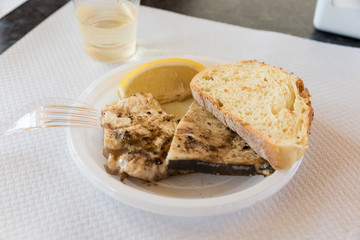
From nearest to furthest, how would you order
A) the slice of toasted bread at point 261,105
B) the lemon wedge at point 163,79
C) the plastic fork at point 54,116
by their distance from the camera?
the slice of toasted bread at point 261,105, the plastic fork at point 54,116, the lemon wedge at point 163,79

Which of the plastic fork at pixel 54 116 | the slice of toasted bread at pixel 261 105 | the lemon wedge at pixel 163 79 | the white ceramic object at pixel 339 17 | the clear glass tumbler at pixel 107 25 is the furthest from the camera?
the white ceramic object at pixel 339 17

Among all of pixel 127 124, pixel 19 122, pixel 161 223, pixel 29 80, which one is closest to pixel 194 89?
pixel 127 124

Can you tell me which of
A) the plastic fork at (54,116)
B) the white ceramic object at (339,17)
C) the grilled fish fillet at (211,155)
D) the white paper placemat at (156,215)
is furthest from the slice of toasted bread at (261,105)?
the white ceramic object at (339,17)

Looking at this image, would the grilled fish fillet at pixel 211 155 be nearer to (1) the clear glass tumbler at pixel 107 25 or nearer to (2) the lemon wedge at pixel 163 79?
(2) the lemon wedge at pixel 163 79

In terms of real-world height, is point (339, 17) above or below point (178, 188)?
above

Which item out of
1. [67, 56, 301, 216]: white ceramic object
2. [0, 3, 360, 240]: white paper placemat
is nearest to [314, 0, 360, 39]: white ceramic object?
[0, 3, 360, 240]: white paper placemat

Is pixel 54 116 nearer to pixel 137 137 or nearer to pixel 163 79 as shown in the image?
pixel 137 137

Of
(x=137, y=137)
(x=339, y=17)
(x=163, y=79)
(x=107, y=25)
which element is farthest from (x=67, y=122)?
(x=339, y=17)

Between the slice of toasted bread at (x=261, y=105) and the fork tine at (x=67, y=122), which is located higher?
the slice of toasted bread at (x=261, y=105)
